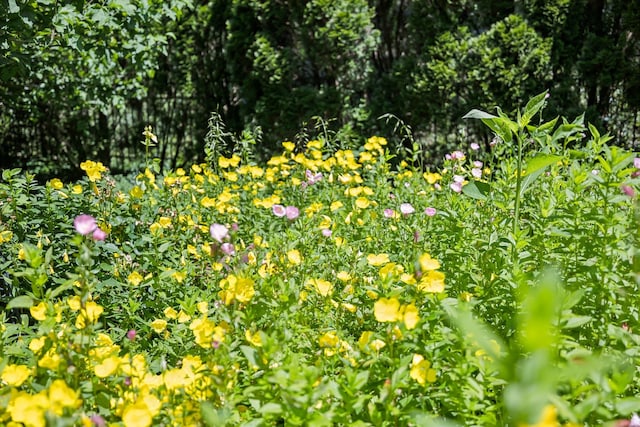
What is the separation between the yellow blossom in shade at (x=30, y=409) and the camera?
1120 millimetres

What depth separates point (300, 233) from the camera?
7.73 feet

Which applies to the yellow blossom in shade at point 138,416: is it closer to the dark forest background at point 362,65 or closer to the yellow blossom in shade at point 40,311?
the yellow blossom in shade at point 40,311

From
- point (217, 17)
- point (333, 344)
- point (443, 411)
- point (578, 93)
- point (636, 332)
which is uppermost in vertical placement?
point (217, 17)

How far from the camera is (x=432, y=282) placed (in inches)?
61.8

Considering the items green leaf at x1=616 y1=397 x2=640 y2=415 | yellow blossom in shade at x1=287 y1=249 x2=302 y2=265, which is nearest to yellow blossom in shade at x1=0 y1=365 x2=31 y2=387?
yellow blossom in shade at x1=287 y1=249 x2=302 y2=265

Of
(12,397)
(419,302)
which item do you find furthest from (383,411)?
(12,397)

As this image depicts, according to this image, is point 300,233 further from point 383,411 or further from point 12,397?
point 12,397

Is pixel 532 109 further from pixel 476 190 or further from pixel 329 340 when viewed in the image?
pixel 329 340

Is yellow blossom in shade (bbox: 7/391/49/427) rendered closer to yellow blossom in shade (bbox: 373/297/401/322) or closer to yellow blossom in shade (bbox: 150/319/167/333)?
yellow blossom in shade (bbox: 150/319/167/333)

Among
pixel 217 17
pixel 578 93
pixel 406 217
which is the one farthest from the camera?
pixel 217 17

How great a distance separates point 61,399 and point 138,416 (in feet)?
0.54

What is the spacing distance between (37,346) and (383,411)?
962mm

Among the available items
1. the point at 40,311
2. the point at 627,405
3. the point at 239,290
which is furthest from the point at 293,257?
the point at 627,405

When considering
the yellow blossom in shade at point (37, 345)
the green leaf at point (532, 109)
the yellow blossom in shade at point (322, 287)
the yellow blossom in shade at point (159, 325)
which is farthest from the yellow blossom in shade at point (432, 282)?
the yellow blossom in shade at point (37, 345)
